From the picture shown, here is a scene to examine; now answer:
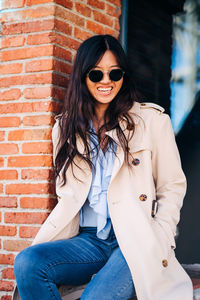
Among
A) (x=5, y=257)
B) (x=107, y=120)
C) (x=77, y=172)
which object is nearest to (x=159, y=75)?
(x=107, y=120)

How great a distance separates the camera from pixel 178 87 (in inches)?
169

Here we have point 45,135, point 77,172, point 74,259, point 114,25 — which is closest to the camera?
point 74,259

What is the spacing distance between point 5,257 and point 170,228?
4.42ft

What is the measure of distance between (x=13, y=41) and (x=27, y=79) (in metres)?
0.33

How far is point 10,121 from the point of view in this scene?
11.4 feet

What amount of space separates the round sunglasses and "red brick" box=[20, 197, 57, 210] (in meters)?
0.93

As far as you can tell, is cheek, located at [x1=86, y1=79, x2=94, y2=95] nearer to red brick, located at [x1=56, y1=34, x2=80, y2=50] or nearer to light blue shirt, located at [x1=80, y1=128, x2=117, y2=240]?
light blue shirt, located at [x1=80, y1=128, x2=117, y2=240]

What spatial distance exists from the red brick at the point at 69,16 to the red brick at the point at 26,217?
1462 mm

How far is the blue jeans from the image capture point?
2.58 metres

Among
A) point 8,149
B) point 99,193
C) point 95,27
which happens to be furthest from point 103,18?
point 99,193

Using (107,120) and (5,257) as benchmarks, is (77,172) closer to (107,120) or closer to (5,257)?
(107,120)

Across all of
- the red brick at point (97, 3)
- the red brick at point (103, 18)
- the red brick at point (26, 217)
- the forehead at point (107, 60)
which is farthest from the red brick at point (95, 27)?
the red brick at point (26, 217)

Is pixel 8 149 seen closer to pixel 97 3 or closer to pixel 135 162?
pixel 135 162

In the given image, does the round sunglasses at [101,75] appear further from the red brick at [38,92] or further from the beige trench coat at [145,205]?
the red brick at [38,92]
